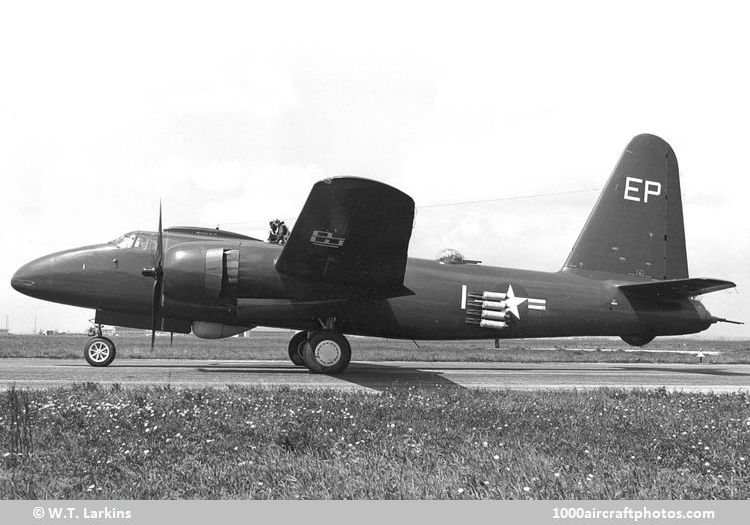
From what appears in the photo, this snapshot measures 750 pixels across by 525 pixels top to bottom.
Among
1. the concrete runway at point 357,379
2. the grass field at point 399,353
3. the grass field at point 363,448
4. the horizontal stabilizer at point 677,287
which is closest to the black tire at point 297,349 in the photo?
the concrete runway at point 357,379

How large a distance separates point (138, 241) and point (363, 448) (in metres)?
12.4

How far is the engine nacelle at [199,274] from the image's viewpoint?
1488 cm

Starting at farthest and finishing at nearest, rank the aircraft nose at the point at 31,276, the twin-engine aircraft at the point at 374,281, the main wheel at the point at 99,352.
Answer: the main wheel at the point at 99,352 → the aircraft nose at the point at 31,276 → the twin-engine aircraft at the point at 374,281

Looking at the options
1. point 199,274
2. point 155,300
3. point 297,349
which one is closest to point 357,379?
point 199,274

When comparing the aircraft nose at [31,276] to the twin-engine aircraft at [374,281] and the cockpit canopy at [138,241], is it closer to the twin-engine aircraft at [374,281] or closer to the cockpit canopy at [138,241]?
the twin-engine aircraft at [374,281]

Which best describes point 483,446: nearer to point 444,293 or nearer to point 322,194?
point 322,194

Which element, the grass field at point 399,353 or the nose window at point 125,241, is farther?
the grass field at point 399,353

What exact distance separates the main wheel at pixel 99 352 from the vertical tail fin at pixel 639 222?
14388 millimetres

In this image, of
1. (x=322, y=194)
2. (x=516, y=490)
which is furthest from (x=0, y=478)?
(x=322, y=194)

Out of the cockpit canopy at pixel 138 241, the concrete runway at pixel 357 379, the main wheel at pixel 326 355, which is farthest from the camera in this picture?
the cockpit canopy at pixel 138 241

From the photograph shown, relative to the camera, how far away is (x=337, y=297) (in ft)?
53.5

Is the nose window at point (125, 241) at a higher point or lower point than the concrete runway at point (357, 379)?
higher

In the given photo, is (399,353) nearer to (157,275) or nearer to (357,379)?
(357,379)

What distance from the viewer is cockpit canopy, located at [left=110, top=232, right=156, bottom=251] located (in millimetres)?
17109
